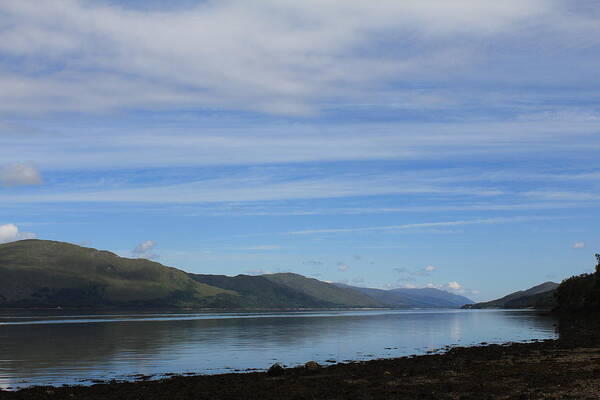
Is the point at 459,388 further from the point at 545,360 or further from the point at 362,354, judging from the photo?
the point at 362,354

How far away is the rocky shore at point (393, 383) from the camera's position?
42.5 metres

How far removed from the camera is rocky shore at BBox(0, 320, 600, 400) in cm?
4253

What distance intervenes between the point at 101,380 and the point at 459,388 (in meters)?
35.2

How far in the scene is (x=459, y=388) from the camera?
44500mm

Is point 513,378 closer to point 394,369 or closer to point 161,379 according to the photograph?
point 394,369

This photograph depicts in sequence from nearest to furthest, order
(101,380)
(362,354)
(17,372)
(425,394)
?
(425,394) < (101,380) < (17,372) < (362,354)

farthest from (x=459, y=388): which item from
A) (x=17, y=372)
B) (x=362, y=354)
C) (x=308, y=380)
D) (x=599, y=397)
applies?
(x=17, y=372)

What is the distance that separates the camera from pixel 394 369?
6069 cm

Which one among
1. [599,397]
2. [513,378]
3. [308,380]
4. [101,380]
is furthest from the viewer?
[101,380]

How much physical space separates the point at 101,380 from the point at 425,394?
33376 mm

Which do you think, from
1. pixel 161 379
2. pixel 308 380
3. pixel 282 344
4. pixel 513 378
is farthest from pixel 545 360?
pixel 282 344

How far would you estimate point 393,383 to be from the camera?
4978 cm

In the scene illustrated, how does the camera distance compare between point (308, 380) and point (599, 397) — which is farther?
point (308, 380)

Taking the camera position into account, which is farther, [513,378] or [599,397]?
[513,378]
